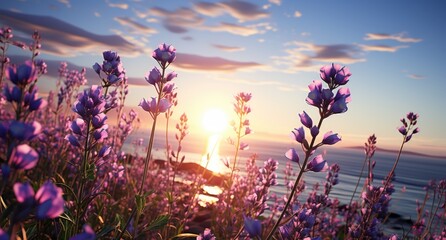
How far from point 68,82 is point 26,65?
665 centimetres

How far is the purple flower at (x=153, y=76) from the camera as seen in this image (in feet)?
8.61

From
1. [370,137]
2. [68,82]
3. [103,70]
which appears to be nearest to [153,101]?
[103,70]

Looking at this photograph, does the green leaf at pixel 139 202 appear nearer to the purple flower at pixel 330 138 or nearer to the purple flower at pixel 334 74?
the purple flower at pixel 330 138

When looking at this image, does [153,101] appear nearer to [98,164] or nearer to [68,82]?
[98,164]

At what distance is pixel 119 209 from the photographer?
606cm

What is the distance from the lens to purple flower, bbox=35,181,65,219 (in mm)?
995

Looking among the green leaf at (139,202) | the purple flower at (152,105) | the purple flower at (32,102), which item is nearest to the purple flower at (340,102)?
the purple flower at (152,105)

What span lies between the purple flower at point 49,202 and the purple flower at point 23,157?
0.09m

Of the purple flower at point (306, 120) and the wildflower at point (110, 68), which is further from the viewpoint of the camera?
the wildflower at point (110, 68)

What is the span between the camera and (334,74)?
2.11 metres

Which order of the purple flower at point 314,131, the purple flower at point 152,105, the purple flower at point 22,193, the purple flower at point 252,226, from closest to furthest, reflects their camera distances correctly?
the purple flower at point 22,193, the purple flower at point 252,226, the purple flower at point 314,131, the purple flower at point 152,105

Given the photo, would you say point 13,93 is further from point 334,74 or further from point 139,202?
point 334,74

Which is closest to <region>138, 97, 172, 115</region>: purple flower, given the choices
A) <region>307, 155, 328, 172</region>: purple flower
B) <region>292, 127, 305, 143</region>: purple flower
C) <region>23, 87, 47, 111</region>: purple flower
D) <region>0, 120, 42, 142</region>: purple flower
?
<region>292, 127, 305, 143</region>: purple flower

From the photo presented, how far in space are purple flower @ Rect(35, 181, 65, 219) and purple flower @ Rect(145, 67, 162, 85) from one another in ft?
5.55
